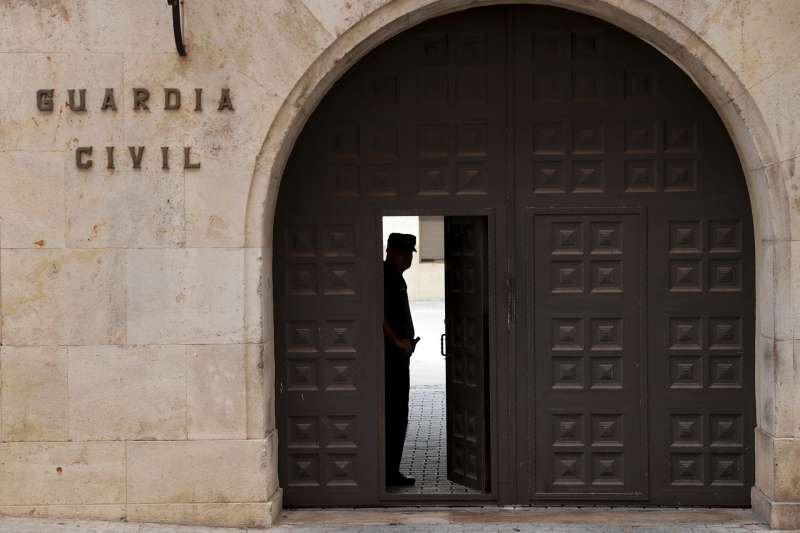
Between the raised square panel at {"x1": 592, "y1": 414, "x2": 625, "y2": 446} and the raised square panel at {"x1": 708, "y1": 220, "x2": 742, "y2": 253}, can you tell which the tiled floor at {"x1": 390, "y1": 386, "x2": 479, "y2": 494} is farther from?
the raised square panel at {"x1": 708, "y1": 220, "x2": 742, "y2": 253}

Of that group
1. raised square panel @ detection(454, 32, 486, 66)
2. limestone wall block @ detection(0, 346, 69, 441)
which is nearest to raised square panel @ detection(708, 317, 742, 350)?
raised square panel @ detection(454, 32, 486, 66)

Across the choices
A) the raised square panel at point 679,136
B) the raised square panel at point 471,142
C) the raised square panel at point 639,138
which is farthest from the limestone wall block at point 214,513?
the raised square panel at point 679,136

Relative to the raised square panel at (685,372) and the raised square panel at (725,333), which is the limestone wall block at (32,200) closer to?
the raised square panel at (685,372)

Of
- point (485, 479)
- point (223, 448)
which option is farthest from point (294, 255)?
point (485, 479)

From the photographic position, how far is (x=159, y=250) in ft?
27.6

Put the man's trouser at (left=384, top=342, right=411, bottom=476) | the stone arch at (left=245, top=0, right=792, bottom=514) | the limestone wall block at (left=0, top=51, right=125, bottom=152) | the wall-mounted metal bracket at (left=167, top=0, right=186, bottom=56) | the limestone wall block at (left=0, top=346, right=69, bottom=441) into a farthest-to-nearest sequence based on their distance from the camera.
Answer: the man's trouser at (left=384, top=342, right=411, bottom=476) < the limestone wall block at (left=0, top=346, right=69, bottom=441) < the limestone wall block at (left=0, top=51, right=125, bottom=152) < the stone arch at (left=245, top=0, right=792, bottom=514) < the wall-mounted metal bracket at (left=167, top=0, right=186, bottom=56)

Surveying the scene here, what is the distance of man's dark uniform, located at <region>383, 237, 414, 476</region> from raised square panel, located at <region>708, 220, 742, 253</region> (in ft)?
7.93

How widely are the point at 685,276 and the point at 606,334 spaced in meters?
0.72

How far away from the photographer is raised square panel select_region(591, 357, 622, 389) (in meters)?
8.95

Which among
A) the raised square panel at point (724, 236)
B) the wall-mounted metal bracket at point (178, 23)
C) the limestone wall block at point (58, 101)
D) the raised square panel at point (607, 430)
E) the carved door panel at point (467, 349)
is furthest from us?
the carved door panel at point (467, 349)

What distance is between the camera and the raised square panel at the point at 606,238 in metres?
8.91

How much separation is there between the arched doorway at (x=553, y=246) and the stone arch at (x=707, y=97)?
12.6 inches

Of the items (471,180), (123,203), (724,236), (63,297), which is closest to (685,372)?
(724,236)

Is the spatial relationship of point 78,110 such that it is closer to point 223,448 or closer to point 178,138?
point 178,138
